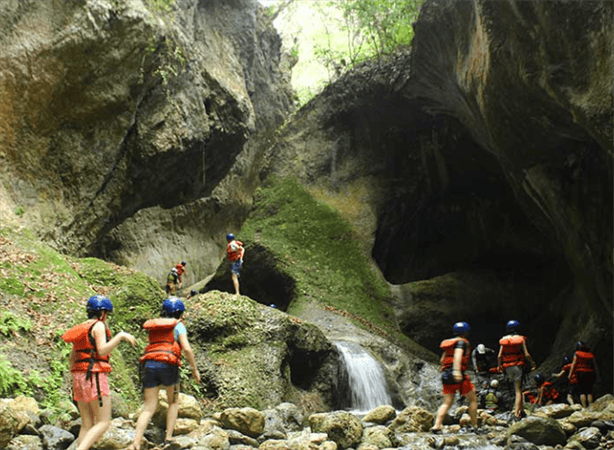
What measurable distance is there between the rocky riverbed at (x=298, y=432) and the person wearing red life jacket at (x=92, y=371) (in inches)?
33.4

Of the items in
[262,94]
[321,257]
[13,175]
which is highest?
[262,94]

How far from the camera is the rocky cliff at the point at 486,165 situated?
1138 centimetres

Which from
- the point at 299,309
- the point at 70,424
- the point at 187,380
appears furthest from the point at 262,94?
the point at 70,424

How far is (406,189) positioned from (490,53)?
13163 mm

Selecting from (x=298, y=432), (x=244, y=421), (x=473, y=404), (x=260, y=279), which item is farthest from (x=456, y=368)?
(x=260, y=279)

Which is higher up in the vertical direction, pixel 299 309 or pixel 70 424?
pixel 299 309

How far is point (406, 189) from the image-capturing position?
2609 cm

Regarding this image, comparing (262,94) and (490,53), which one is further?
(262,94)

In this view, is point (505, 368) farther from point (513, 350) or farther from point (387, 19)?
point (387, 19)

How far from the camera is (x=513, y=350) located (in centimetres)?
1068

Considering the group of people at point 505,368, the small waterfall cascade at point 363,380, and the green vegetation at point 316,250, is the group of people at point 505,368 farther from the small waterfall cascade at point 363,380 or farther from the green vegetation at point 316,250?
the green vegetation at point 316,250

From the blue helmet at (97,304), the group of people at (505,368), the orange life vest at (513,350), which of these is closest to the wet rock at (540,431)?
the group of people at (505,368)

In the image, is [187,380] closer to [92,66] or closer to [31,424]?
[31,424]

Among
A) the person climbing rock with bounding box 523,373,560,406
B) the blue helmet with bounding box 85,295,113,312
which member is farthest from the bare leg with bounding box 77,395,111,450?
the person climbing rock with bounding box 523,373,560,406
